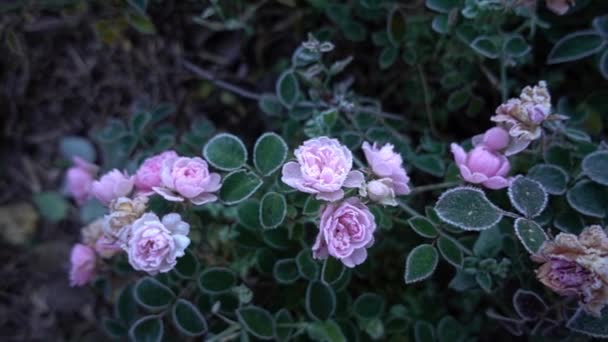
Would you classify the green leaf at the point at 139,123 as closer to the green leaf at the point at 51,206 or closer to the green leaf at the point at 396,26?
the green leaf at the point at 51,206

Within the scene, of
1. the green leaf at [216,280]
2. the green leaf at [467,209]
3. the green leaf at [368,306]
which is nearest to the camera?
the green leaf at [467,209]

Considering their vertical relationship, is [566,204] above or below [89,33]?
above

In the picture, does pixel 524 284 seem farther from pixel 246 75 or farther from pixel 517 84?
pixel 246 75

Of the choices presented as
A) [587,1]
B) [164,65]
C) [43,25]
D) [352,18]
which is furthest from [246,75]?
[587,1]

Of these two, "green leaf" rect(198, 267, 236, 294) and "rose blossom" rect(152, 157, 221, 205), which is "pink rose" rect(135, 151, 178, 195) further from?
"green leaf" rect(198, 267, 236, 294)

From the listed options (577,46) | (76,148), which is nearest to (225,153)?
(577,46)

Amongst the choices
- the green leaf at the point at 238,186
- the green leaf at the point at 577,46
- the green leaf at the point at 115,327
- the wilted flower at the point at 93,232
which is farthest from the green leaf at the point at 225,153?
the green leaf at the point at 577,46

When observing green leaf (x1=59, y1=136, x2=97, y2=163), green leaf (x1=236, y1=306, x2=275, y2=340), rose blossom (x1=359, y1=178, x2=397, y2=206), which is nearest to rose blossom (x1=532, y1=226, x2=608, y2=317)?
rose blossom (x1=359, y1=178, x2=397, y2=206)
